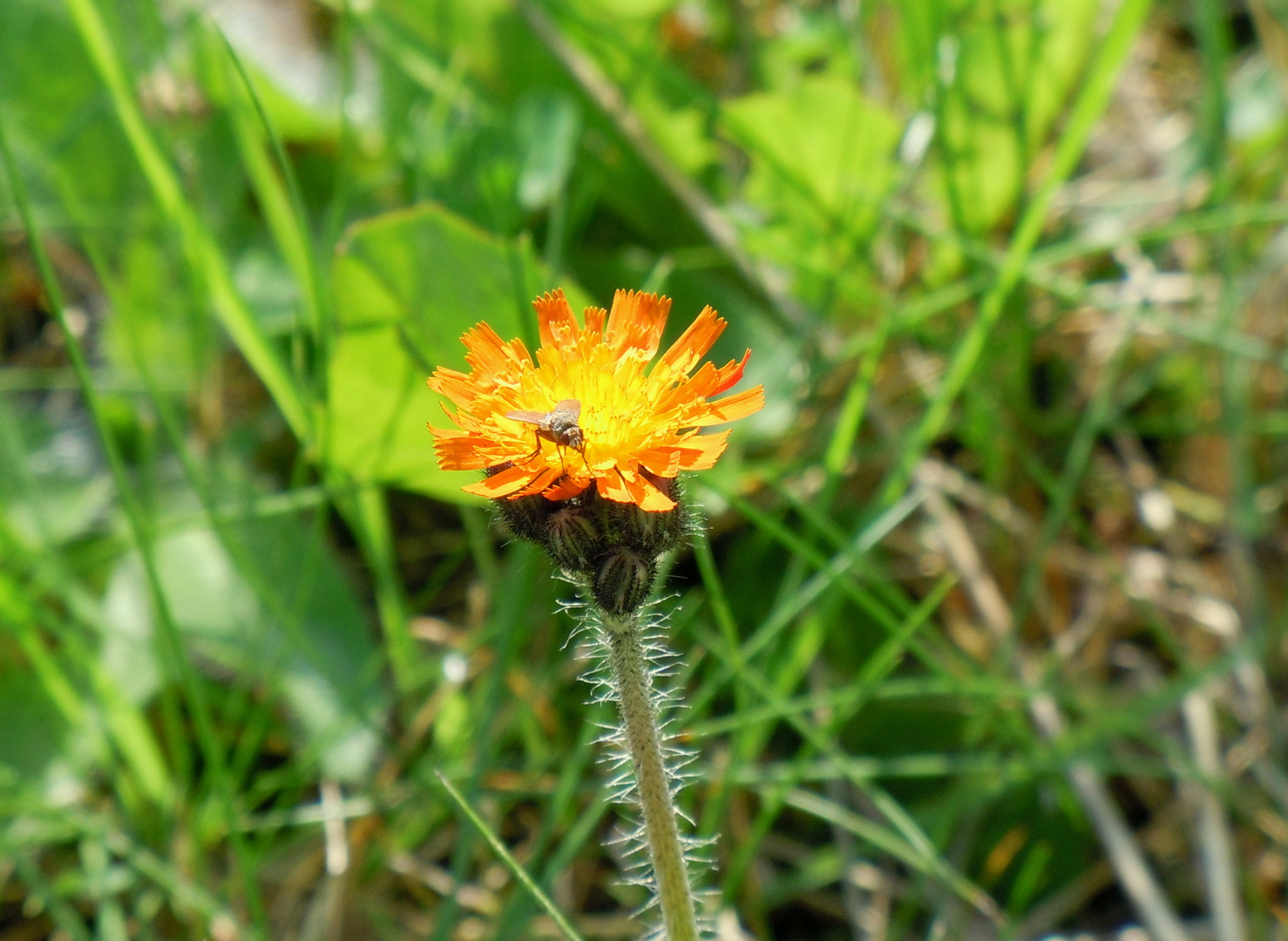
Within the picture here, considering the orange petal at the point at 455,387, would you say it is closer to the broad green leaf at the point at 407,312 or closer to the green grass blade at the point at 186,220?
the broad green leaf at the point at 407,312

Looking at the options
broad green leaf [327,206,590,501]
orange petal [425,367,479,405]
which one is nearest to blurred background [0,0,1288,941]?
broad green leaf [327,206,590,501]

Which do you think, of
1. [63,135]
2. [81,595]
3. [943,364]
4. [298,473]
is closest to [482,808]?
[298,473]

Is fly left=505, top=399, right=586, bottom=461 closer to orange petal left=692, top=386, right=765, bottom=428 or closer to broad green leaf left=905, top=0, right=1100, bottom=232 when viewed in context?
orange petal left=692, top=386, right=765, bottom=428

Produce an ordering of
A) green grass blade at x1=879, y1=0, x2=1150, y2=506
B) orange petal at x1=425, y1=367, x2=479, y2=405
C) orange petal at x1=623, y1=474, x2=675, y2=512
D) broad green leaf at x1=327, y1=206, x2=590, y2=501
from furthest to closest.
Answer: green grass blade at x1=879, y1=0, x2=1150, y2=506 → broad green leaf at x1=327, y1=206, x2=590, y2=501 → orange petal at x1=425, y1=367, x2=479, y2=405 → orange petal at x1=623, y1=474, x2=675, y2=512

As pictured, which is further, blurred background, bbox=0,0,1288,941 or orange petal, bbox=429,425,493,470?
blurred background, bbox=0,0,1288,941

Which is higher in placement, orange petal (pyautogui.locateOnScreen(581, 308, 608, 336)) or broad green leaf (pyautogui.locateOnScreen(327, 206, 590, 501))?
broad green leaf (pyautogui.locateOnScreen(327, 206, 590, 501))

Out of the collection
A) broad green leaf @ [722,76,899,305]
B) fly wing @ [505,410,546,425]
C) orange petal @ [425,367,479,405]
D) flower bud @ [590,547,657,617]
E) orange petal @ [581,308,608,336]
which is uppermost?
broad green leaf @ [722,76,899,305]
